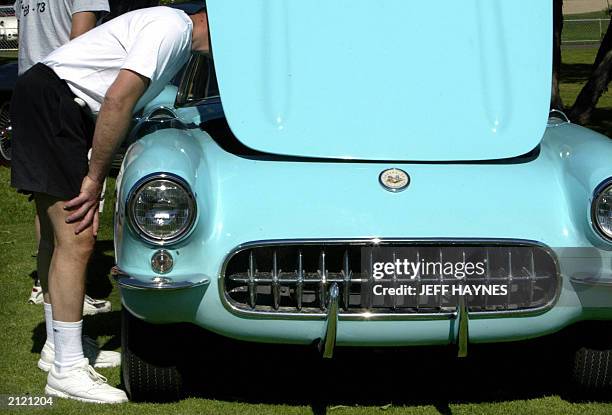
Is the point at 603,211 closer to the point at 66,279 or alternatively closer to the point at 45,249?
the point at 66,279

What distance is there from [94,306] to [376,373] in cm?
172

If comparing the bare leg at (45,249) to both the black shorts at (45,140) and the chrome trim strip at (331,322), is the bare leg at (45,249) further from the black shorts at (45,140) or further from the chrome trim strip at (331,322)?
the chrome trim strip at (331,322)

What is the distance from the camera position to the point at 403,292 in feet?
12.2

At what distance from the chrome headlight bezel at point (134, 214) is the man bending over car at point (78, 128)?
0.29 meters

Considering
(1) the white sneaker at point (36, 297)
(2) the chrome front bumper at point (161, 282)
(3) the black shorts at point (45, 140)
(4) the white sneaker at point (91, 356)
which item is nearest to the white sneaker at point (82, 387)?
(4) the white sneaker at point (91, 356)

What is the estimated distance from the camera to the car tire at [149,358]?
12.9 feet

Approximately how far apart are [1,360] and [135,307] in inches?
46.9

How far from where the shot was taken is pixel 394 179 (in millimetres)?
3939

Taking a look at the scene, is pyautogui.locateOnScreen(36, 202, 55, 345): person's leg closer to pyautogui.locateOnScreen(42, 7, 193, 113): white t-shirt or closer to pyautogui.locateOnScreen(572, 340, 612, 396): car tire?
pyautogui.locateOnScreen(42, 7, 193, 113): white t-shirt

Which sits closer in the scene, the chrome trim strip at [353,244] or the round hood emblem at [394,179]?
the chrome trim strip at [353,244]

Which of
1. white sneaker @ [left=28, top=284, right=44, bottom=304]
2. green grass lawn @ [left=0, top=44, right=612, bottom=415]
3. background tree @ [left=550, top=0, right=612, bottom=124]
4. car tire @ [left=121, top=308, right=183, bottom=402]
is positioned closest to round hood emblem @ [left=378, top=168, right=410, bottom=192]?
green grass lawn @ [left=0, top=44, right=612, bottom=415]

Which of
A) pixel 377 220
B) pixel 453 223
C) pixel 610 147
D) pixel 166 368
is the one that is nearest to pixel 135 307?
pixel 166 368

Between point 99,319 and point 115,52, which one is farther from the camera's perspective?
point 99,319

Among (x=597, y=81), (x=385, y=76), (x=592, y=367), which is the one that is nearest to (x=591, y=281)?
(x=592, y=367)
